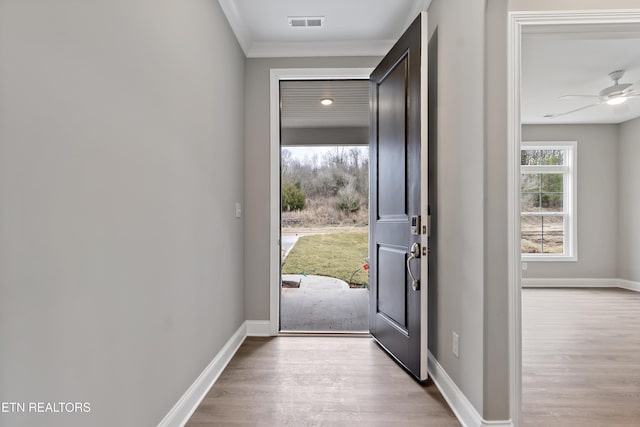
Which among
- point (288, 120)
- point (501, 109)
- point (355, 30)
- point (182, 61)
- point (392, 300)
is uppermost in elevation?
point (355, 30)

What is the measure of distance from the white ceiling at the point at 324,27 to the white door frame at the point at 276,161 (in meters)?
0.15

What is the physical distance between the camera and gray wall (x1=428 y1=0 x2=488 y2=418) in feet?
5.50

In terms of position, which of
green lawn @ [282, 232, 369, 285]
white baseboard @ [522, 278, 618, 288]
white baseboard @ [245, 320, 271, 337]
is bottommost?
white baseboard @ [522, 278, 618, 288]

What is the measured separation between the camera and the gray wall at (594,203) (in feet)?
18.5

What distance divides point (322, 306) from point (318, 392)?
1938mm

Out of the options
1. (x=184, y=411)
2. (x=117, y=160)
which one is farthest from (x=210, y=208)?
(x=184, y=411)

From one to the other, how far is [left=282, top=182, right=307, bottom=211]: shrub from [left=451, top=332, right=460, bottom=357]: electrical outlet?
2622 millimetres

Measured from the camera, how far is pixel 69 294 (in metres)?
1.01

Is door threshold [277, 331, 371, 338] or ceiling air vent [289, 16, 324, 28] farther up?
ceiling air vent [289, 16, 324, 28]

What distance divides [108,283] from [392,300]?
77.5 inches

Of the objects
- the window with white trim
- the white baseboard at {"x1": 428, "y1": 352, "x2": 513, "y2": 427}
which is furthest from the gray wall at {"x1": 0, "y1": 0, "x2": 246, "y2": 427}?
the window with white trim

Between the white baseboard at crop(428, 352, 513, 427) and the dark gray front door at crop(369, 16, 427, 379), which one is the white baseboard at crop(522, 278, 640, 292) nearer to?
the dark gray front door at crop(369, 16, 427, 379)

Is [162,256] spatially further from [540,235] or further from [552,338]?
[540,235]

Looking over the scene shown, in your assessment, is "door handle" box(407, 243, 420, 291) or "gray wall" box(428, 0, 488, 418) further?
"door handle" box(407, 243, 420, 291)
